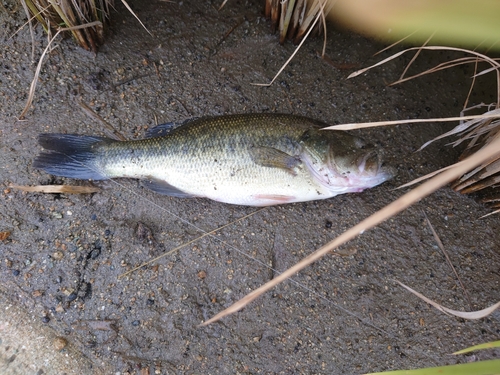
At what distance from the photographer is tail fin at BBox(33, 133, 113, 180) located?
9.00 feet

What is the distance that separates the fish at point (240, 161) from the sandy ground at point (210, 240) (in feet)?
0.71

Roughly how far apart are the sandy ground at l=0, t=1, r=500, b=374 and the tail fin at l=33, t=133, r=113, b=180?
0.14 metres

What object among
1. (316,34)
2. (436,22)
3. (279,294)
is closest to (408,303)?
(279,294)

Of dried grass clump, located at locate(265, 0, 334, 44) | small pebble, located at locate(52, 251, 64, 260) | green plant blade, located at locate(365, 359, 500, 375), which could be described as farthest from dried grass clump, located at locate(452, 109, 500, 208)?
small pebble, located at locate(52, 251, 64, 260)

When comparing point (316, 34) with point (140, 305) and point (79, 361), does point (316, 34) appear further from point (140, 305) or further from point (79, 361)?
point (79, 361)

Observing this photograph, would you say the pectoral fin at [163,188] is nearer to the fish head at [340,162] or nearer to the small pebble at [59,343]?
the fish head at [340,162]

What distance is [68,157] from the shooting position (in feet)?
9.04

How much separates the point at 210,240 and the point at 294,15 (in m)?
1.93

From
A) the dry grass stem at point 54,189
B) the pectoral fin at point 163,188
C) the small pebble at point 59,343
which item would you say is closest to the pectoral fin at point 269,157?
the pectoral fin at point 163,188

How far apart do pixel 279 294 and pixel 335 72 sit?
6.38ft

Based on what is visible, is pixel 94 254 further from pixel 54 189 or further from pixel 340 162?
pixel 340 162

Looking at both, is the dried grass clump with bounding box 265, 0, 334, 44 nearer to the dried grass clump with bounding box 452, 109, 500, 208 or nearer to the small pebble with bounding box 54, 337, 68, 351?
the dried grass clump with bounding box 452, 109, 500, 208

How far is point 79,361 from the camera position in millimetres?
2645

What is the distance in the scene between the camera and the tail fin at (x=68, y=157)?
2.74 m
